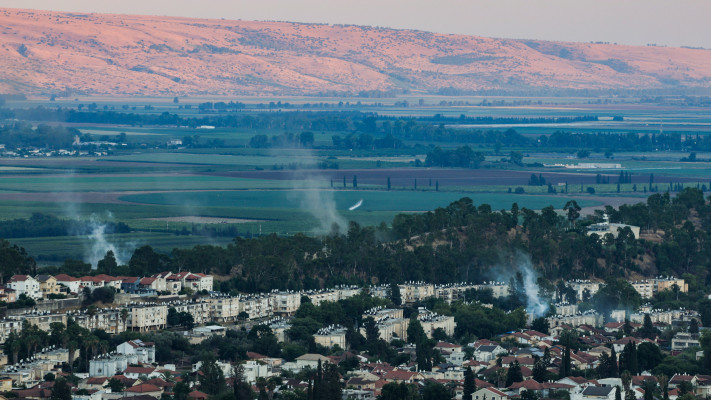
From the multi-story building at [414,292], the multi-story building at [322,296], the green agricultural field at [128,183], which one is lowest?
the green agricultural field at [128,183]

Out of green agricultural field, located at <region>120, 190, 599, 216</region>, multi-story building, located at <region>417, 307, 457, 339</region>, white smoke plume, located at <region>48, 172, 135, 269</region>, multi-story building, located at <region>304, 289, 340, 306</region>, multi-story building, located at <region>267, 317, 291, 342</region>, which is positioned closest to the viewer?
multi-story building, located at <region>267, 317, 291, 342</region>

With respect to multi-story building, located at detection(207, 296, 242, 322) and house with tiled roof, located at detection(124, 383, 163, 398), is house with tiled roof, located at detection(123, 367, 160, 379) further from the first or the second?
multi-story building, located at detection(207, 296, 242, 322)

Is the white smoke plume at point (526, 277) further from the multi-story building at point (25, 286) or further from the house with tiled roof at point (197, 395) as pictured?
the house with tiled roof at point (197, 395)

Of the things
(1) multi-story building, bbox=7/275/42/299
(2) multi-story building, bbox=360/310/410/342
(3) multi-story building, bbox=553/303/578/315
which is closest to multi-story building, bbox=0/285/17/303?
(1) multi-story building, bbox=7/275/42/299

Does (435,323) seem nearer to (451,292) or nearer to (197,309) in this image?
(451,292)

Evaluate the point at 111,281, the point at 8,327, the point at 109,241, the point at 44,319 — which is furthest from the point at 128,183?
the point at 8,327

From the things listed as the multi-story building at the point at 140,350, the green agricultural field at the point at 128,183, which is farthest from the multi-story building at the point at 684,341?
the green agricultural field at the point at 128,183
